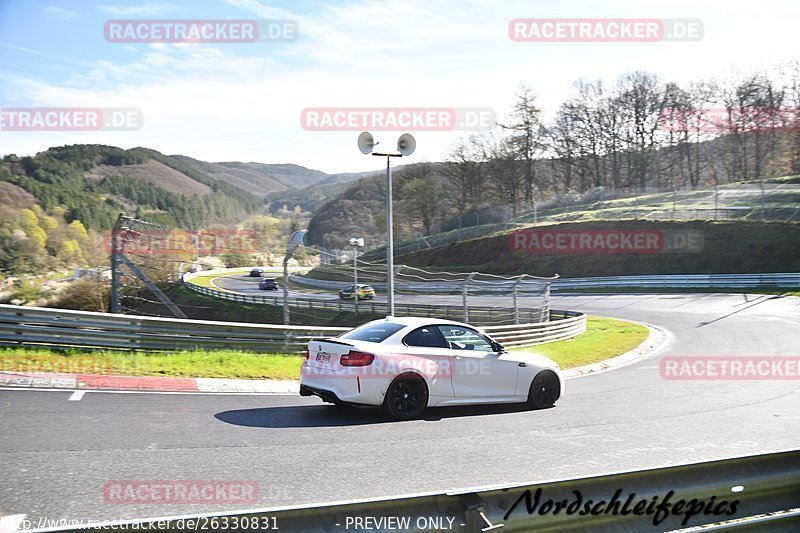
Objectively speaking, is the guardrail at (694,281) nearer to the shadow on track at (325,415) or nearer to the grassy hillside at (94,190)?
the shadow on track at (325,415)

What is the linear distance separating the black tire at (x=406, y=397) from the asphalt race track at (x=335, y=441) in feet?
0.63

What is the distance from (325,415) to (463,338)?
92.2 inches

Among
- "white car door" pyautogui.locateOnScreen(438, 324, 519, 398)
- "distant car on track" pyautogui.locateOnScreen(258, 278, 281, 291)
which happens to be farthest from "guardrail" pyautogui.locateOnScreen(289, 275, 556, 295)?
"white car door" pyautogui.locateOnScreen(438, 324, 519, 398)

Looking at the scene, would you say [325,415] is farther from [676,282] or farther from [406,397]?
[676,282]

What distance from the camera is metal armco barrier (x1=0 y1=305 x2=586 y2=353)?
510 inches

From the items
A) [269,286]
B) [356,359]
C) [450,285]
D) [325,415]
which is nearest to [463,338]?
[356,359]

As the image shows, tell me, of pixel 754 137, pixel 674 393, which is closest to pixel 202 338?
pixel 674 393

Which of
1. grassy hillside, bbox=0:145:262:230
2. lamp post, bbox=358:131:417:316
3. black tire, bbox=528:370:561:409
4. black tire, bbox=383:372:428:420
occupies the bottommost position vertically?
black tire, bbox=528:370:561:409

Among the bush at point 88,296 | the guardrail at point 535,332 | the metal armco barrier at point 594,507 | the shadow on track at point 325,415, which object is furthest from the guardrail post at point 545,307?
the metal armco barrier at point 594,507

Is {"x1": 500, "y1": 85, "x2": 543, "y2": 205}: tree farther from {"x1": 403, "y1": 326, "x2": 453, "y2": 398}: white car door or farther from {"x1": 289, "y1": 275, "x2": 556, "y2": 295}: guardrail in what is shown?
{"x1": 403, "y1": 326, "x2": 453, "y2": 398}: white car door

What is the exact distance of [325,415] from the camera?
9812 mm

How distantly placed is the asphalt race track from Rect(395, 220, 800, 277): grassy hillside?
39.5 meters

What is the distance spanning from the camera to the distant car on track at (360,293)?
4912 cm

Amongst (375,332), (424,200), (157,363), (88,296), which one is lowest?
(88,296)
